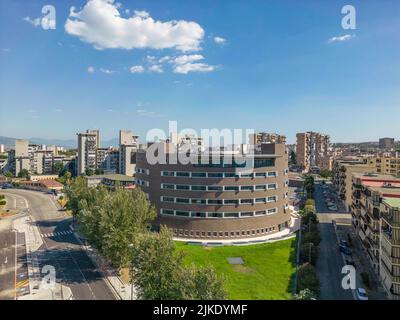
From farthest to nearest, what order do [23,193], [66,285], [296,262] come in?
1. [23,193]
2. [296,262]
3. [66,285]

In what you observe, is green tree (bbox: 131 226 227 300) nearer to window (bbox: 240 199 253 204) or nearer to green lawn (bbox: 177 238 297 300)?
green lawn (bbox: 177 238 297 300)

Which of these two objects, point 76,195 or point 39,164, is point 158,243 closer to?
point 76,195

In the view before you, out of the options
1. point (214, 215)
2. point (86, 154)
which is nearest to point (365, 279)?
point (214, 215)

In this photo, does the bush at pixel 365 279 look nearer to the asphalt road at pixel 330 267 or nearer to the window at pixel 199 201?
the asphalt road at pixel 330 267

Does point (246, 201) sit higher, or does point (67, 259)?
point (246, 201)

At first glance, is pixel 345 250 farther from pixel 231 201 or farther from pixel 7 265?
pixel 7 265

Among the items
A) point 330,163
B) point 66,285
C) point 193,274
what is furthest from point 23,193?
point 330,163
